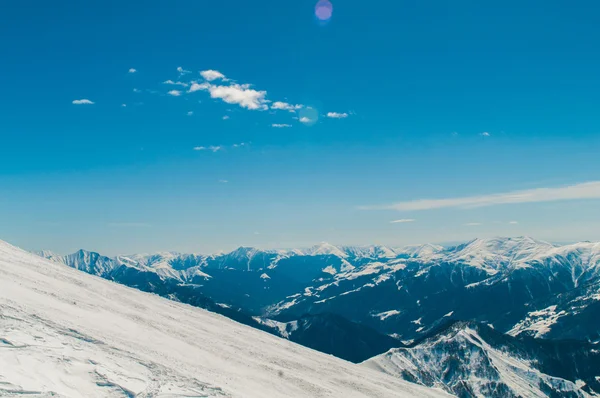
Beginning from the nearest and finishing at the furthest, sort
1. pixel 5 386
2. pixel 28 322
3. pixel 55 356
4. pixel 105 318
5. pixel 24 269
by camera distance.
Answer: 1. pixel 5 386
2. pixel 55 356
3. pixel 28 322
4. pixel 105 318
5. pixel 24 269

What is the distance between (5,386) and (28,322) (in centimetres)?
1670

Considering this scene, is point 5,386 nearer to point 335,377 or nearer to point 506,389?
point 335,377

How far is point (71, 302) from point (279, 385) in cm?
3062

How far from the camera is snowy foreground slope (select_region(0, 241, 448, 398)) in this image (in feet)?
106

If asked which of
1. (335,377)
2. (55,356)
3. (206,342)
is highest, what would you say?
(55,356)

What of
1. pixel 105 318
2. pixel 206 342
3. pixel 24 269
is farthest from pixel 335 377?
pixel 24 269

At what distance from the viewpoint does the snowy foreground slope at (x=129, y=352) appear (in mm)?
32406

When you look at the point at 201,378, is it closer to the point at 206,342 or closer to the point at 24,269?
the point at 206,342

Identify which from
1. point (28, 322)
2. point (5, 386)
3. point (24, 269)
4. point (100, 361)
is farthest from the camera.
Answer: point (24, 269)

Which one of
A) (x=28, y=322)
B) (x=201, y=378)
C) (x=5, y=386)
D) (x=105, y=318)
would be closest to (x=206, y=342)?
(x=105, y=318)

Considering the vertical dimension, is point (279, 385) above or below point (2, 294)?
below

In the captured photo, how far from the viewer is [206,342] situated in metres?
62.2

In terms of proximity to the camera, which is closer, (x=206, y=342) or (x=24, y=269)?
(x=206, y=342)

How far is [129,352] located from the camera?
4409cm
